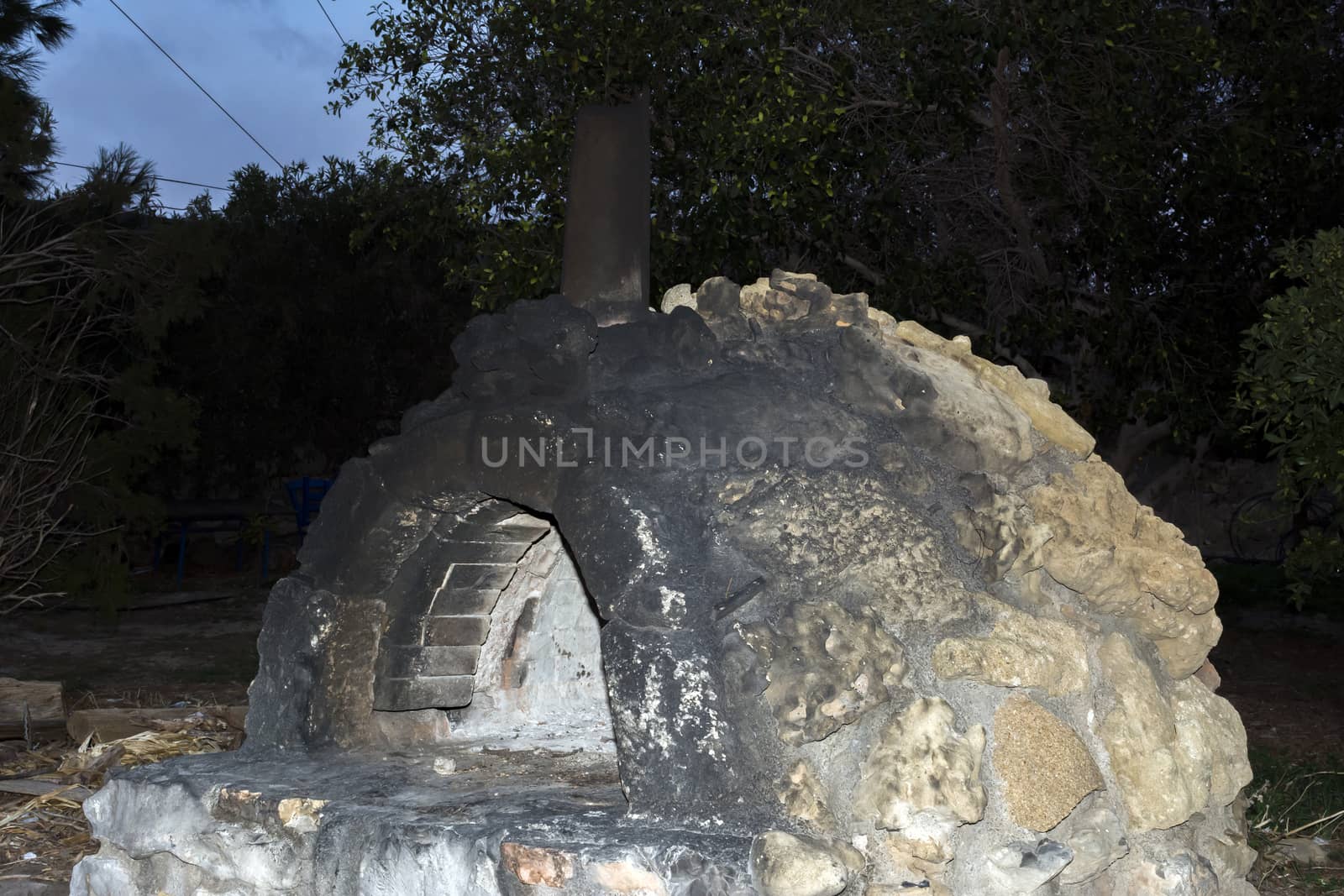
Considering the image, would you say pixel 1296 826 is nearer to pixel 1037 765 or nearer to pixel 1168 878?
pixel 1168 878

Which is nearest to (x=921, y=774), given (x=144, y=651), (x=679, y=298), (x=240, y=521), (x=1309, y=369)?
(x=679, y=298)

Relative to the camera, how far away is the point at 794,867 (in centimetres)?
249

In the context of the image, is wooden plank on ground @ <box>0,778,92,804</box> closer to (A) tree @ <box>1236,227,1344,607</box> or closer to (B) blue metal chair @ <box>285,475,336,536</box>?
(A) tree @ <box>1236,227,1344,607</box>

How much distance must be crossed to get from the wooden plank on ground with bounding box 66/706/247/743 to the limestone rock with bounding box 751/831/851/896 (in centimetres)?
380

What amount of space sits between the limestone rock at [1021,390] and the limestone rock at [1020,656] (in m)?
0.62

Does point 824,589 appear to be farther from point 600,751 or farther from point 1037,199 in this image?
point 1037,199

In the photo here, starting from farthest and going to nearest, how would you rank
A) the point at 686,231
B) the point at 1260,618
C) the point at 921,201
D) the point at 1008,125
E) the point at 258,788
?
the point at 1260,618, the point at 921,201, the point at 1008,125, the point at 686,231, the point at 258,788

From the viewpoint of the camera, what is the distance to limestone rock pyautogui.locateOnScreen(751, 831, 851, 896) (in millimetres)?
2492

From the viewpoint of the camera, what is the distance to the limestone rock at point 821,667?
2.66 metres

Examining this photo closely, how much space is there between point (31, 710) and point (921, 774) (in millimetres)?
4881

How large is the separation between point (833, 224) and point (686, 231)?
2.81ft

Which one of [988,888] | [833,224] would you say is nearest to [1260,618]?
[833,224]

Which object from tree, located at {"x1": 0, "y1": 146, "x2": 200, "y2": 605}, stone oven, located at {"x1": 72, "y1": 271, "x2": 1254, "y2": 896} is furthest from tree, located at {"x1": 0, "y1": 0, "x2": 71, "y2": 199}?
stone oven, located at {"x1": 72, "y1": 271, "x2": 1254, "y2": 896}

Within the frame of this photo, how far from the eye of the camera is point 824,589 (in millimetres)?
2830
